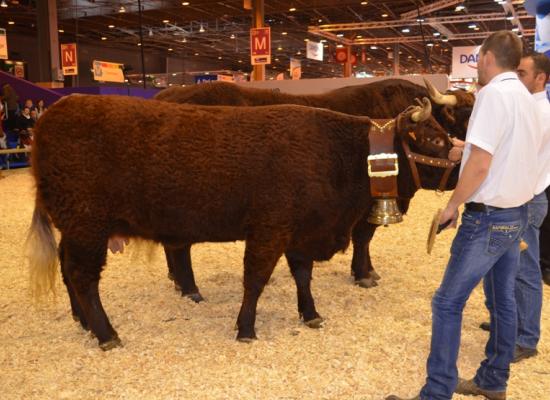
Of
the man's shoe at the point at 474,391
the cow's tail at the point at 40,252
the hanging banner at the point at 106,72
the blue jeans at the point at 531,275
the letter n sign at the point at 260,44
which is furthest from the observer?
the hanging banner at the point at 106,72

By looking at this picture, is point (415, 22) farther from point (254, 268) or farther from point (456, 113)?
point (254, 268)

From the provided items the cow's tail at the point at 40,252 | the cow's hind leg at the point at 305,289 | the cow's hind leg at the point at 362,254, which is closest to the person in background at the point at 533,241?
the cow's hind leg at the point at 305,289

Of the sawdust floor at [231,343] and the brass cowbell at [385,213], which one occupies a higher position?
the brass cowbell at [385,213]

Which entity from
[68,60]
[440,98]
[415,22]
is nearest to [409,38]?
[415,22]

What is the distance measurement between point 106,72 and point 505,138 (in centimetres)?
→ 2035

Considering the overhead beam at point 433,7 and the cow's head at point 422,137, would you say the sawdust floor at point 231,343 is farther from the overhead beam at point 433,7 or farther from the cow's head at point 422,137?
the overhead beam at point 433,7

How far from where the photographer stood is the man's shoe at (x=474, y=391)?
9.20ft

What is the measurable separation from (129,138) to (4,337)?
1751 millimetres

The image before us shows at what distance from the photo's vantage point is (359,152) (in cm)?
379

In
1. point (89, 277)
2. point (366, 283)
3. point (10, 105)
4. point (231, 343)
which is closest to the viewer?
point (89, 277)

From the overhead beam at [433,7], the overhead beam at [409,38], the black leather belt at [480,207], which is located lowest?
the black leather belt at [480,207]

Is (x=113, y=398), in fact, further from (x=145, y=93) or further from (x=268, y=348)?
(x=145, y=93)

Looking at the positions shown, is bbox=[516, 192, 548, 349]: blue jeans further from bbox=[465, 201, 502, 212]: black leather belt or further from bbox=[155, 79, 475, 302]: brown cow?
bbox=[155, 79, 475, 302]: brown cow

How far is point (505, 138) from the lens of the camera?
2.37 meters
